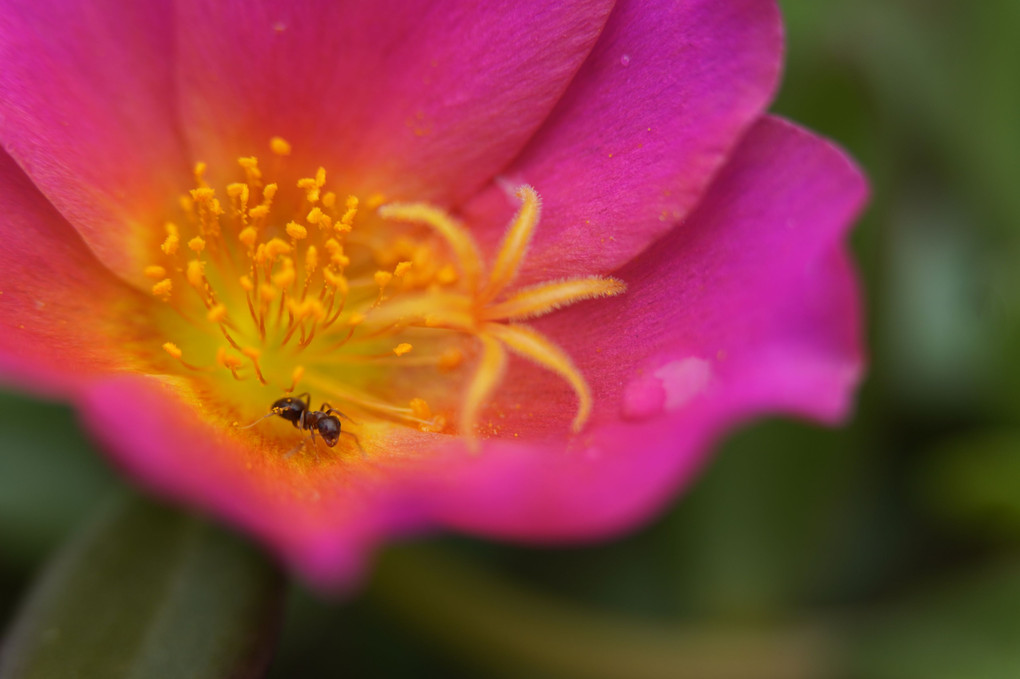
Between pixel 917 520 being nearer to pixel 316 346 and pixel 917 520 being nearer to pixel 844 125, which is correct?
pixel 844 125

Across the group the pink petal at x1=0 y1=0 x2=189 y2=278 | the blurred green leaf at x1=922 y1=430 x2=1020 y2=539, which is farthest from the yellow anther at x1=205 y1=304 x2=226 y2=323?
the blurred green leaf at x1=922 y1=430 x2=1020 y2=539

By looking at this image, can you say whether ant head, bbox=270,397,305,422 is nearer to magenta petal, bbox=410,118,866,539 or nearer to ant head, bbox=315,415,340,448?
ant head, bbox=315,415,340,448

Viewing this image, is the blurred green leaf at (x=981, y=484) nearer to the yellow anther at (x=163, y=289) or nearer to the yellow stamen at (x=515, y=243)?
the yellow stamen at (x=515, y=243)

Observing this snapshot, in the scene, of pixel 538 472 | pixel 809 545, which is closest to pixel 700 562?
pixel 809 545

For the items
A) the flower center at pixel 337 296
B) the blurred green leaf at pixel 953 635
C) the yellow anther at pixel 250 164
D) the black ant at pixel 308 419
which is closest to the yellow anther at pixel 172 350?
the flower center at pixel 337 296

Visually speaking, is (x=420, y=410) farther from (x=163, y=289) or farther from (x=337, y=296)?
(x=163, y=289)

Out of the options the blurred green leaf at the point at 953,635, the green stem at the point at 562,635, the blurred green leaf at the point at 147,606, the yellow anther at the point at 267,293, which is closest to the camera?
the blurred green leaf at the point at 147,606

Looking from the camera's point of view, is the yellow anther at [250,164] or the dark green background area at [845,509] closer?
the yellow anther at [250,164]
